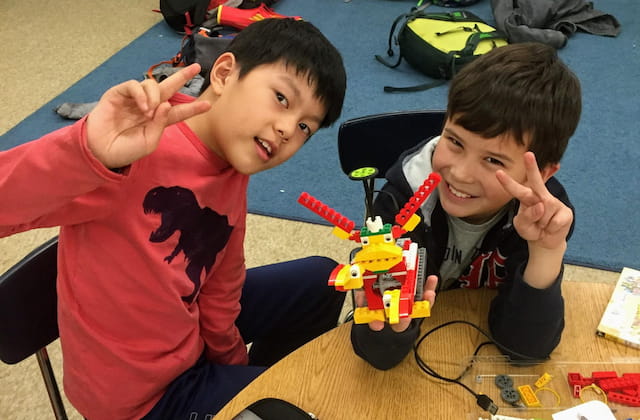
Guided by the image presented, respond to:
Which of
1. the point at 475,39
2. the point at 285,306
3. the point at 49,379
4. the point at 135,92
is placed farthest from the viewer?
the point at 475,39

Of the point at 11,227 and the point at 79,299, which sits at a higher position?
the point at 11,227

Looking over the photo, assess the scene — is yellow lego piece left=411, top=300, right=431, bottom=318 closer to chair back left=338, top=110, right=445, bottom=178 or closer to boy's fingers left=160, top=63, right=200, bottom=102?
boy's fingers left=160, top=63, right=200, bottom=102

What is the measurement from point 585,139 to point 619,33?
4.21 ft

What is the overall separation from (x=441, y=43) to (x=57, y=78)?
2.12 m

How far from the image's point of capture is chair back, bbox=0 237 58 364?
0.89m

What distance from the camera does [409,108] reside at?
104 inches

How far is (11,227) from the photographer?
0.75 m

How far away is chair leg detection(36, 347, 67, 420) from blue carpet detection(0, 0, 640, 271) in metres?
1.15

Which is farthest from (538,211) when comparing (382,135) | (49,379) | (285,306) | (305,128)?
(49,379)

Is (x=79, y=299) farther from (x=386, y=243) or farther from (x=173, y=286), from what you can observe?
(x=386, y=243)

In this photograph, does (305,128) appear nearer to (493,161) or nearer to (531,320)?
(493,161)

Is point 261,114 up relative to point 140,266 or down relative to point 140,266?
up

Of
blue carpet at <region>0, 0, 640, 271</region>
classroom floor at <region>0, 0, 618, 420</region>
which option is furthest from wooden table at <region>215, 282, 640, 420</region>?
blue carpet at <region>0, 0, 640, 271</region>

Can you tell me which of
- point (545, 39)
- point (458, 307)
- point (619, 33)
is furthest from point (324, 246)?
point (619, 33)
